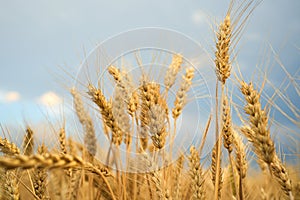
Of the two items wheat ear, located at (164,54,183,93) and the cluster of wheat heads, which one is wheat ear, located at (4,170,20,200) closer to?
the cluster of wheat heads

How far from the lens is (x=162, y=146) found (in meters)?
1.96

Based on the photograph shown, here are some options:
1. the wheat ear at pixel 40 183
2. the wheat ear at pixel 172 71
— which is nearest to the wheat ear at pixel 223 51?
the wheat ear at pixel 172 71

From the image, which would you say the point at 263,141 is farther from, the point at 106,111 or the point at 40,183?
the point at 40,183

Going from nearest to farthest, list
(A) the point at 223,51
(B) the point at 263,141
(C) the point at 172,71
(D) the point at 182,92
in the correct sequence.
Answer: (B) the point at 263,141, (A) the point at 223,51, (D) the point at 182,92, (C) the point at 172,71

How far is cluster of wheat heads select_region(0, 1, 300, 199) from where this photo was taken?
177 cm

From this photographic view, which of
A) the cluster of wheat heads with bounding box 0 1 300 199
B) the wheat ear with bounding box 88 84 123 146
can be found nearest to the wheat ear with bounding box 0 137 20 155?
the cluster of wheat heads with bounding box 0 1 300 199

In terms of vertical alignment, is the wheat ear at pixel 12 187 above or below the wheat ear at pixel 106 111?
below

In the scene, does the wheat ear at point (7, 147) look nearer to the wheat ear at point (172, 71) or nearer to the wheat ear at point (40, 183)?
the wheat ear at point (40, 183)

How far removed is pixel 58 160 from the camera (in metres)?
0.89

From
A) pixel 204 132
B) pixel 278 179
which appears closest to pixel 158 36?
pixel 204 132

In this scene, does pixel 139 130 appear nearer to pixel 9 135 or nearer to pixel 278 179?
pixel 9 135

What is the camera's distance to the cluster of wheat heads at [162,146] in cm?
177

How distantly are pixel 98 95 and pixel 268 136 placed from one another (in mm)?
1060

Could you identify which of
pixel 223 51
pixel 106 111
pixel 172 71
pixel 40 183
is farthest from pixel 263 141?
pixel 40 183
